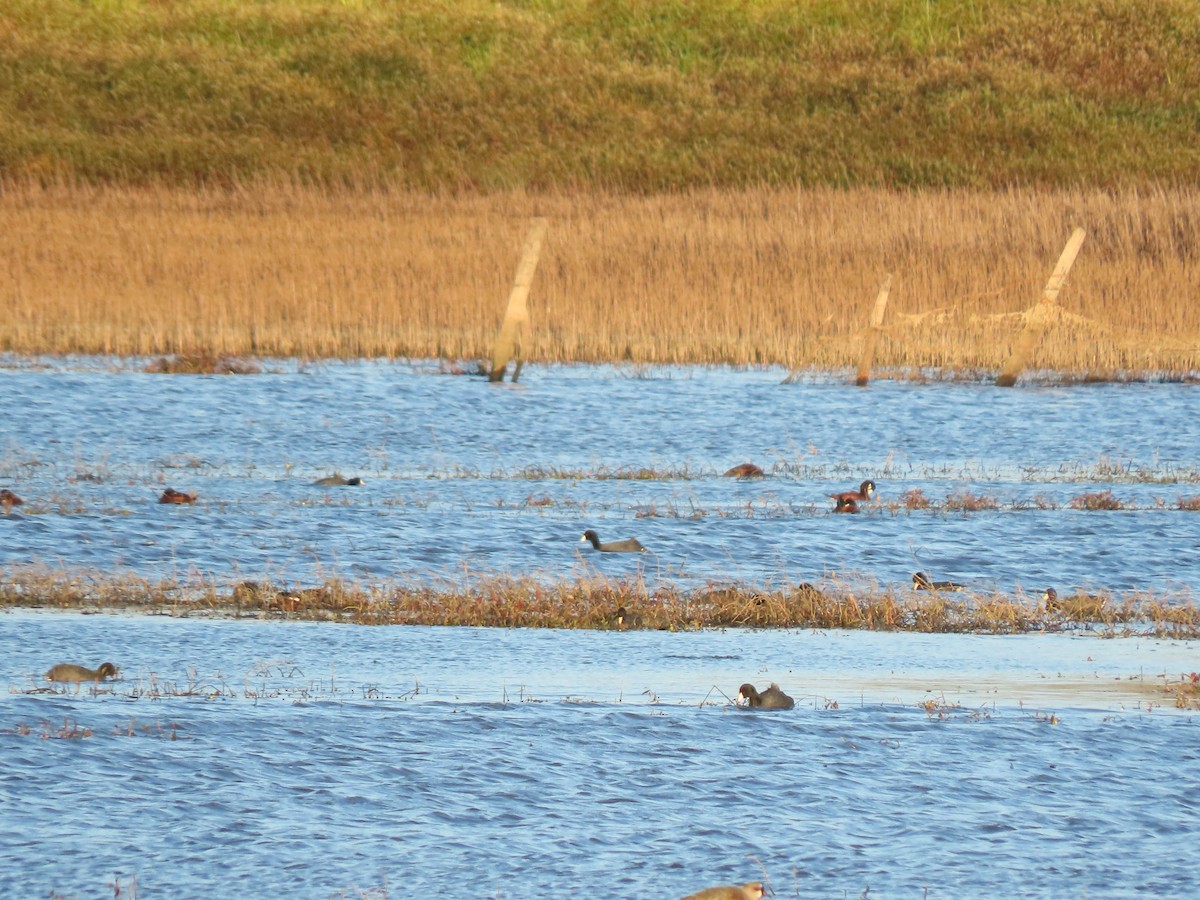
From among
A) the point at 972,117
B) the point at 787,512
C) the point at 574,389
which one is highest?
the point at 972,117

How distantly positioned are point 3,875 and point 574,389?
1579cm

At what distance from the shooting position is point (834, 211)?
30.6 m

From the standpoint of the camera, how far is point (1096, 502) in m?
13.9

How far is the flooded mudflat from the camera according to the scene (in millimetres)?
5926

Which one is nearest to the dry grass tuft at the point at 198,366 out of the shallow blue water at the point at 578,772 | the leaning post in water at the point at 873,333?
the leaning post in water at the point at 873,333

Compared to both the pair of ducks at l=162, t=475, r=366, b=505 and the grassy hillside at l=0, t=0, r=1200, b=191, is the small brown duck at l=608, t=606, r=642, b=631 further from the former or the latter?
the grassy hillside at l=0, t=0, r=1200, b=191

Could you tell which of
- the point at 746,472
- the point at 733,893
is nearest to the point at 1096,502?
the point at 746,472

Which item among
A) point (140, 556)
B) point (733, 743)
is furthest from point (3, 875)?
point (140, 556)

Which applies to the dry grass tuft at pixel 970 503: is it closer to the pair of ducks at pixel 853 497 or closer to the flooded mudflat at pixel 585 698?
the flooded mudflat at pixel 585 698

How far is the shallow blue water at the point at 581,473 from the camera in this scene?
11.8 m

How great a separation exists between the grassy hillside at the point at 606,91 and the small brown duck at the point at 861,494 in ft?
98.5

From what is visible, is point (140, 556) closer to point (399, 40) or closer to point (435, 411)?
point (435, 411)

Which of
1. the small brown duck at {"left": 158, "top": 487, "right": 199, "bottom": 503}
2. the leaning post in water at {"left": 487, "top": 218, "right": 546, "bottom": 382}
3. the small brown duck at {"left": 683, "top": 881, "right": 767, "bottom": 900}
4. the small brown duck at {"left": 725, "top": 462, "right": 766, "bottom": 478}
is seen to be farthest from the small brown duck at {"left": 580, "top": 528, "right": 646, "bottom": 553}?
the leaning post in water at {"left": 487, "top": 218, "right": 546, "bottom": 382}

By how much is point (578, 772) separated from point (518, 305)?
14.3 meters
